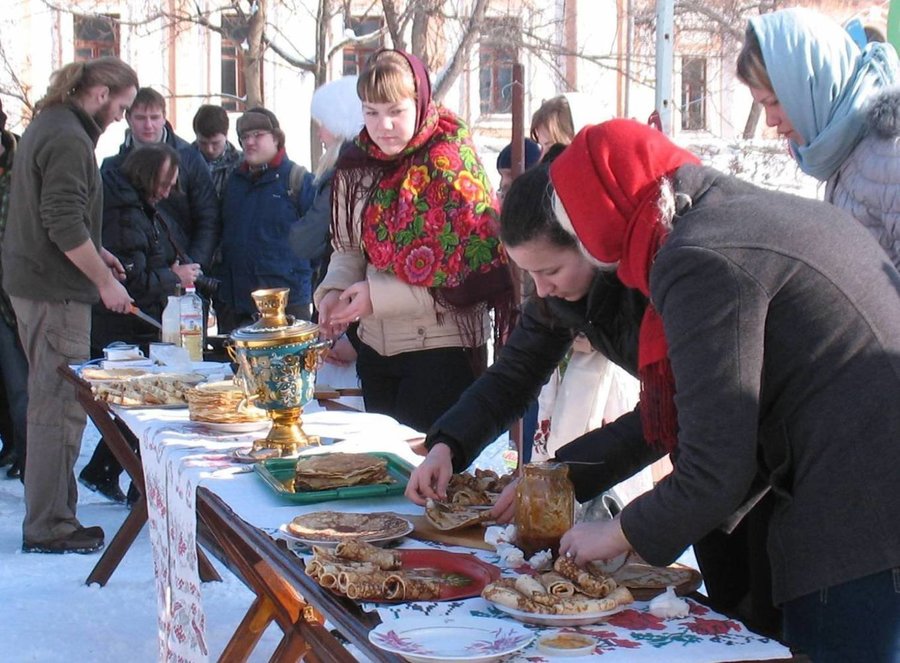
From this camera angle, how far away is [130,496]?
498cm

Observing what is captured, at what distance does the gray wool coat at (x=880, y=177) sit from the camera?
8.18 feet

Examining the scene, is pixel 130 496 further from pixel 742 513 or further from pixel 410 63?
pixel 742 513

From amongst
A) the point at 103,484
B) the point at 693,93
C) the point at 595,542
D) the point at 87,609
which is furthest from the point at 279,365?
the point at 693,93

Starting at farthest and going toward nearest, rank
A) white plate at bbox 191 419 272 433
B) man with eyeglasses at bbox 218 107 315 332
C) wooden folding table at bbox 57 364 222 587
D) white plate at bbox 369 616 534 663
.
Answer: man with eyeglasses at bbox 218 107 315 332
wooden folding table at bbox 57 364 222 587
white plate at bbox 191 419 272 433
white plate at bbox 369 616 534 663

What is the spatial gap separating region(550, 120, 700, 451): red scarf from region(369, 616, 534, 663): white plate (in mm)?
374

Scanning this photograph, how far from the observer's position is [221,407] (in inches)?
115

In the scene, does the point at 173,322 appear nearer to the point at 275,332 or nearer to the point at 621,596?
the point at 275,332

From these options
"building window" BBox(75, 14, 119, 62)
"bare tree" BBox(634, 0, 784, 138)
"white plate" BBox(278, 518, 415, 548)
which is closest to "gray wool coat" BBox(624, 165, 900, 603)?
"white plate" BBox(278, 518, 415, 548)

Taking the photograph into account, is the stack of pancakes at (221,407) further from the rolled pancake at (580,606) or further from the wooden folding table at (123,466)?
the rolled pancake at (580,606)

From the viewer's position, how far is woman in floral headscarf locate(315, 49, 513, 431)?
3.17m

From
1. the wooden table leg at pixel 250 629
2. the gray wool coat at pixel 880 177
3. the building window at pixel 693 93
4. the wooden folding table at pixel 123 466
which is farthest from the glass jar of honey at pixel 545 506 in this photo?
the building window at pixel 693 93

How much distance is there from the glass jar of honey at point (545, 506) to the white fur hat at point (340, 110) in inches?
111

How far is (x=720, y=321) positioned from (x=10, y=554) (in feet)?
11.3

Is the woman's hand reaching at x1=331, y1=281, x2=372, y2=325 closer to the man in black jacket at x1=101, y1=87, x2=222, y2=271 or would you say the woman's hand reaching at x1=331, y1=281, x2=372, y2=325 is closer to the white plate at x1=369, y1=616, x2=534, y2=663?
the white plate at x1=369, y1=616, x2=534, y2=663
